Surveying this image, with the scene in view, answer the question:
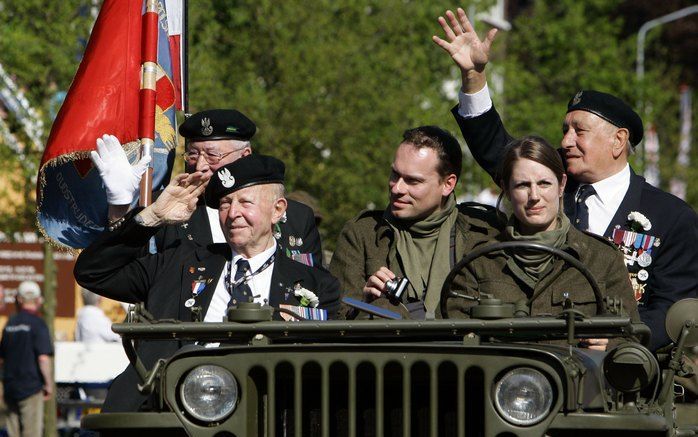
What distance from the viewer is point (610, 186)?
25.7 ft

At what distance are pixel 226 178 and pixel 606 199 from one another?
77.0 inches

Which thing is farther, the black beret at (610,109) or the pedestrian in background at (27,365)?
the pedestrian in background at (27,365)

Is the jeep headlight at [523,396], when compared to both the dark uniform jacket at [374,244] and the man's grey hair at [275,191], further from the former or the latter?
the man's grey hair at [275,191]

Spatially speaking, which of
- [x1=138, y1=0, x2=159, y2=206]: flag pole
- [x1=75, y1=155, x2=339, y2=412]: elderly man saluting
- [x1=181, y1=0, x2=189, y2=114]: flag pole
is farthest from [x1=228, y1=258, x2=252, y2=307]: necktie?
[x1=181, y1=0, x2=189, y2=114]: flag pole

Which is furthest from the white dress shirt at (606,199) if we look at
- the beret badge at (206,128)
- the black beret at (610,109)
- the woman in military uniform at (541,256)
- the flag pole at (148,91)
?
the flag pole at (148,91)

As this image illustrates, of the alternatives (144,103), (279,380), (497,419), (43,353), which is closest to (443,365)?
(497,419)

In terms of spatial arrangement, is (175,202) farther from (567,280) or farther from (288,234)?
(567,280)

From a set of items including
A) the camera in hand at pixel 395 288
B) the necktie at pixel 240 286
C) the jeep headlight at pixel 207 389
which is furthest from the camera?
the necktie at pixel 240 286

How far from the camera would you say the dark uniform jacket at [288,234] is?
7863 mm

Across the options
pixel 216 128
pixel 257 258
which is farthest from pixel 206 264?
pixel 216 128

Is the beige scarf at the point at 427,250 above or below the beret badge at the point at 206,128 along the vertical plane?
below

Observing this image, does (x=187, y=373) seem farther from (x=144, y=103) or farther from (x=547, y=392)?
(x=144, y=103)

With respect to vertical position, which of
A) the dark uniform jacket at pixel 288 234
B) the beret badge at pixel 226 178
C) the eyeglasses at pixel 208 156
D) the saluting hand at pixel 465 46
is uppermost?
the saluting hand at pixel 465 46

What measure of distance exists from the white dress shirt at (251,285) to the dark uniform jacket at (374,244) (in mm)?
491
